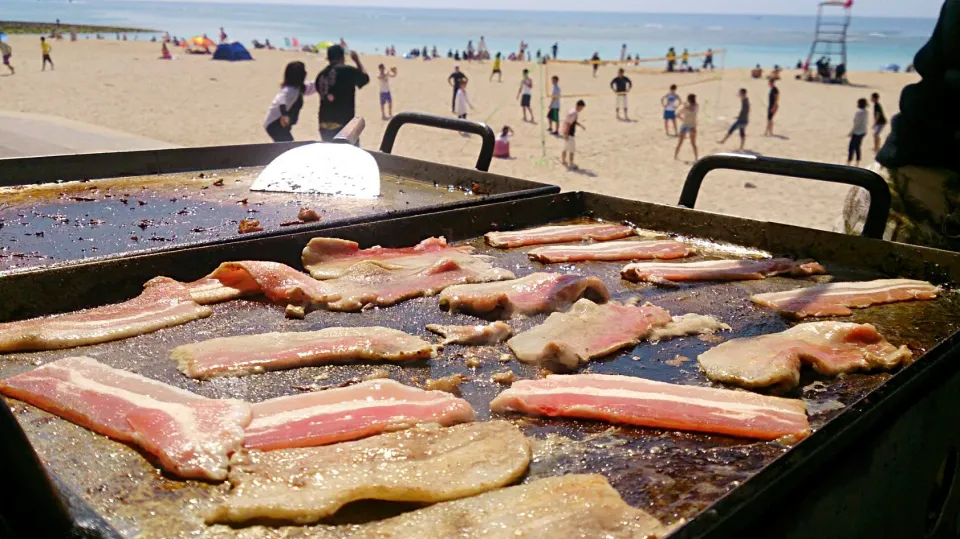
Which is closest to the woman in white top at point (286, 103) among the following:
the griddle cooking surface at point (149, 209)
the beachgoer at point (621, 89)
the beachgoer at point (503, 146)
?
the griddle cooking surface at point (149, 209)

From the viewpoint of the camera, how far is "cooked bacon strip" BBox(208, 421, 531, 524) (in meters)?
1.65

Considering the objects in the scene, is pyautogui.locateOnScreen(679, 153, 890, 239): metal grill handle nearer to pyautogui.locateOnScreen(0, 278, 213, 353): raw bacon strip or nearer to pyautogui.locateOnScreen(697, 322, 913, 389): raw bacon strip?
pyautogui.locateOnScreen(697, 322, 913, 389): raw bacon strip

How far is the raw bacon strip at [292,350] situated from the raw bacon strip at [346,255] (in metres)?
0.82

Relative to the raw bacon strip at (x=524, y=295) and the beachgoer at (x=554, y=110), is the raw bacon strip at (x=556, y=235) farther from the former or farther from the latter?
the beachgoer at (x=554, y=110)

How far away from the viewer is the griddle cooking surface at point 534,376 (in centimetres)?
175

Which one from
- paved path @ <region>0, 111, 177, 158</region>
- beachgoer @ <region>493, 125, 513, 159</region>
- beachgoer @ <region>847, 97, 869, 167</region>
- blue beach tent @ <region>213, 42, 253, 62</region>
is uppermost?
blue beach tent @ <region>213, 42, 253, 62</region>

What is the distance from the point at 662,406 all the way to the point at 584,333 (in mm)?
616

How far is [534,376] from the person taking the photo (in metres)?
2.48

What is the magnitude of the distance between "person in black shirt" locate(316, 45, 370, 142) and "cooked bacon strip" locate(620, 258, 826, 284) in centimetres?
712

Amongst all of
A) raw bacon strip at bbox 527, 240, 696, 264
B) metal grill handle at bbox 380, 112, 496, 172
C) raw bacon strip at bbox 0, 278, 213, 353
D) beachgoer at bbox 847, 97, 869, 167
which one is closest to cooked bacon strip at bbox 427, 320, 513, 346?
raw bacon strip at bbox 0, 278, 213, 353

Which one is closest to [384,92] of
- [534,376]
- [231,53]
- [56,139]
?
[56,139]

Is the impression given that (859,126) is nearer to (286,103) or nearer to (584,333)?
(286,103)

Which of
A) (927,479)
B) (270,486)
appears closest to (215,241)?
(270,486)

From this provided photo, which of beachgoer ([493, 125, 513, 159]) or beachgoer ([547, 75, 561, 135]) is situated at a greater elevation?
beachgoer ([547, 75, 561, 135])
